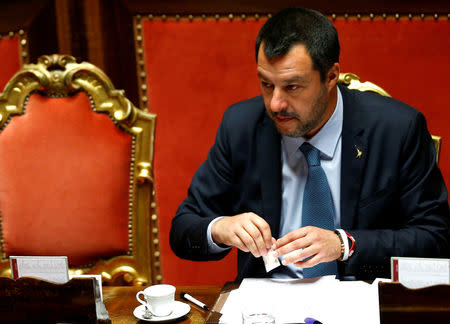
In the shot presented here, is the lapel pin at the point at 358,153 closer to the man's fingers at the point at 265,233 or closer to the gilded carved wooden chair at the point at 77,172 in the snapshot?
the man's fingers at the point at 265,233

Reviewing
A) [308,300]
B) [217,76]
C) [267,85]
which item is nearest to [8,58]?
[217,76]

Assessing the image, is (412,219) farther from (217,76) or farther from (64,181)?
(217,76)

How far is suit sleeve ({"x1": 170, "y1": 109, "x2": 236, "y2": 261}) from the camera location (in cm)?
149

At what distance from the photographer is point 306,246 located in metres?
1.20

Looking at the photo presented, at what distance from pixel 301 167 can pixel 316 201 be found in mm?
123

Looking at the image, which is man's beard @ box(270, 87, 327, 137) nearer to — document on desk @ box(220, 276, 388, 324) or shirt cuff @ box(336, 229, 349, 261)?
shirt cuff @ box(336, 229, 349, 261)

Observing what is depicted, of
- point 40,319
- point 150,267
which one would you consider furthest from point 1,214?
point 40,319

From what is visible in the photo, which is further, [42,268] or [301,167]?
[301,167]

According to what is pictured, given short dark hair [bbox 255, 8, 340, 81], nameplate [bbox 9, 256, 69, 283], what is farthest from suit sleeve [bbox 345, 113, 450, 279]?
nameplate [bbox 9, 256, 69, 283]

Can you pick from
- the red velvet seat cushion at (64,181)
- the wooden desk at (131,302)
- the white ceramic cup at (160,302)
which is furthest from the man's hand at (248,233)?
the red velvet seat cushion at (64,181)

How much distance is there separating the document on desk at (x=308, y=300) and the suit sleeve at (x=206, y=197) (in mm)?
313

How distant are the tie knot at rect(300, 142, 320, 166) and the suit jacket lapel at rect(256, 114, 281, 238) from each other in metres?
0.08

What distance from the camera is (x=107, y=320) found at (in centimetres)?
99

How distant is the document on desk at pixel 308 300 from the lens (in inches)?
39.7
